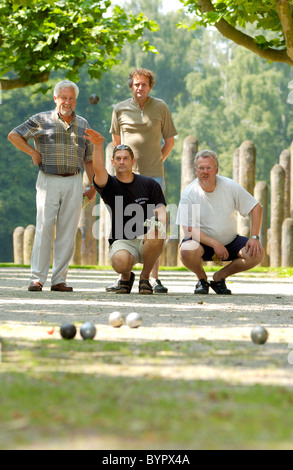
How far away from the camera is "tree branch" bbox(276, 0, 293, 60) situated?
971 centimetres

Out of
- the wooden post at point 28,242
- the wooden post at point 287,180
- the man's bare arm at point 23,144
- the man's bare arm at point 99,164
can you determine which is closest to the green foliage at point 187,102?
the wooden post at point 28,242

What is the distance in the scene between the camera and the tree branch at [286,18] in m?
9.71

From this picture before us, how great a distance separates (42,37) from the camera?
43.4ft

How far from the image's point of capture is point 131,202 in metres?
8.52

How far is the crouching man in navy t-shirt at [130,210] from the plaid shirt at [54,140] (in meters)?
0.46

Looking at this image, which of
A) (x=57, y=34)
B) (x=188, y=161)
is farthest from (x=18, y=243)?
(x=57, y=34)

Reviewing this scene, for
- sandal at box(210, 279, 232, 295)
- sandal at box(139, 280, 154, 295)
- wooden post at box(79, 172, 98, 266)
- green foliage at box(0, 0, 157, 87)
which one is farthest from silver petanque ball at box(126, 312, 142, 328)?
wooden post at box(79, 172, 98, 266)

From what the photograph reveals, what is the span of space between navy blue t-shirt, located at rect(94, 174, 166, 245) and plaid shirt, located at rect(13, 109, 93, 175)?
0.49 metres

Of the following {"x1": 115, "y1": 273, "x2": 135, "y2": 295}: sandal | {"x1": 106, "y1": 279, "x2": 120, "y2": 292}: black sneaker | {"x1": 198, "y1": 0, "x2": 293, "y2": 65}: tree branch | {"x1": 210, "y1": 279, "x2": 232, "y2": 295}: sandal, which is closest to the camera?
{"x1": 115, "y1": 273, "x2": 135, "y2": 295}: sandal

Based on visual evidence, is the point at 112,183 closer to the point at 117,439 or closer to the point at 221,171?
the point at 117,439

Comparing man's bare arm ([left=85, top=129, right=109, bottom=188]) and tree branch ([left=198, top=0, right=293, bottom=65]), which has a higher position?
tree branch ([left=198, top=0, right=293, bottom=65])

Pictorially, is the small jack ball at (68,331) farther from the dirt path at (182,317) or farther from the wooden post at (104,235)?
the wooden post at (104,235)

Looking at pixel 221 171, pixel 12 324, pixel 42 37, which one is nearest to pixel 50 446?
pixel 12 324

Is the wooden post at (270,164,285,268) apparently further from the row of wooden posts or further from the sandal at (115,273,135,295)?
the sandal at (115,273,135,295)
